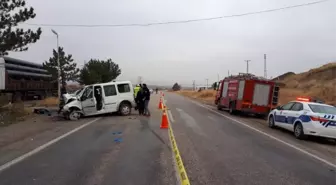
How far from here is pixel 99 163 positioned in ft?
27.7

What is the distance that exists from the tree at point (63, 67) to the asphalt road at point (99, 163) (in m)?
49.3

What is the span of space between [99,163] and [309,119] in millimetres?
8527

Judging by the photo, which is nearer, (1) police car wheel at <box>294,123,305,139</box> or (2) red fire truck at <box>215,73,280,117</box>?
(1) police car wheel at <box>294,123,305,139</box>

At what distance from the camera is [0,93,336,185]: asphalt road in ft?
22.9

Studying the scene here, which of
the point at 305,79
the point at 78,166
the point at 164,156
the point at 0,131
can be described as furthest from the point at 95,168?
the point at 305,79

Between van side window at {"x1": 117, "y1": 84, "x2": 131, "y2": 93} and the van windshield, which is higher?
van side window at {"x1": 117, "y1": 84, "x2": 131, "y2": 93}

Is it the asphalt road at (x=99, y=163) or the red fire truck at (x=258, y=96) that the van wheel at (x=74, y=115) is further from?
the red fire truck at (x=258, y=96)

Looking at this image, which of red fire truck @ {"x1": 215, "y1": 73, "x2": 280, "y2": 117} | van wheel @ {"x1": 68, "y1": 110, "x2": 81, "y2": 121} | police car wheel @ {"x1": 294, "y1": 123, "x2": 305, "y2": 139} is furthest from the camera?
red fire truck @ {"x1": 215, "y1": 73, "x2": 280, "y2": 117}

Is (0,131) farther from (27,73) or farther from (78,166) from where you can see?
(27,73)

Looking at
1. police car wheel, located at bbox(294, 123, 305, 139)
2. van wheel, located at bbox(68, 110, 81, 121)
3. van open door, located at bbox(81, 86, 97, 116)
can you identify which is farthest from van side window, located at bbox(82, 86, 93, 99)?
police car wheel, located at bbox(294, 123, 305, 139)

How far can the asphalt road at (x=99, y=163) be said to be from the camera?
6895mm

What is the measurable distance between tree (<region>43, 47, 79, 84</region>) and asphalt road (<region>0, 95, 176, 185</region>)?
162 feet

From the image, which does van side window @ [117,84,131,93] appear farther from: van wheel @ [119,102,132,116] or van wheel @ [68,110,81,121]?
van wheel @ [68,110,81,121]

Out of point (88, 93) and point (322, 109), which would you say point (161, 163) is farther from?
point (88, 93)
